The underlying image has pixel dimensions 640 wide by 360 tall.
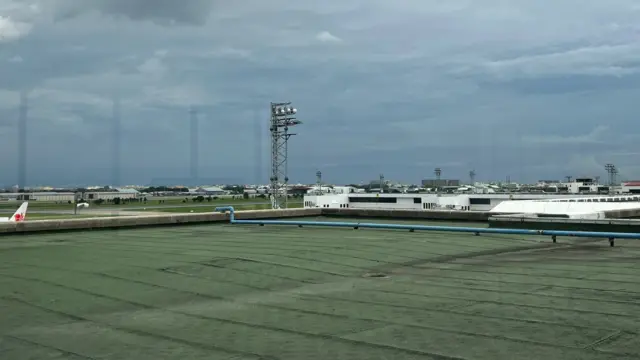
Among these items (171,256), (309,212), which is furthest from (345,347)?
(309,212)

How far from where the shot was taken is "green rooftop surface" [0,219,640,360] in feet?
17.4

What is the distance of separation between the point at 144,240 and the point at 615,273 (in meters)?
10.6

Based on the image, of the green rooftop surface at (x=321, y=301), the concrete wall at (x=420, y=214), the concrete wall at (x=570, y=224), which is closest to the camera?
the green rooftop surface at (x=321, y=301)

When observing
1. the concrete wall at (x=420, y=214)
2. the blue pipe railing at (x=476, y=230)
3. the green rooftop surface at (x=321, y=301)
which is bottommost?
the green rooftop surface at (x=321, y=301)

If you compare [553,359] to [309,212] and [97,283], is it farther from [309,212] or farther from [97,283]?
[309,212]

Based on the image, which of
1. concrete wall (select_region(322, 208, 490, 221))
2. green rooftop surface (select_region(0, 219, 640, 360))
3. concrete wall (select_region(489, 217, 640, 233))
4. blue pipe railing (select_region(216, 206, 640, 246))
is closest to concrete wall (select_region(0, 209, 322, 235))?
blue pipe railing (select_region(216, 206, 640, 246))

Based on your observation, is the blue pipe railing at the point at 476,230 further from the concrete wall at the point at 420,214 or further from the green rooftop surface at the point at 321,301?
the concrete wall at the point at 420,214

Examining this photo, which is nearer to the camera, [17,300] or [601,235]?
[17,300]

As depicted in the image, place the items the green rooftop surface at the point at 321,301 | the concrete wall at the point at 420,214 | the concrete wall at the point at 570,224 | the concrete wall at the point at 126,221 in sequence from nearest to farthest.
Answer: the green rooftop surface at the point at 321,301 < the concrete wall at the point at 570,224 < the concrete wall at the point at 126,221 < the concrete wall at the point at 420,214

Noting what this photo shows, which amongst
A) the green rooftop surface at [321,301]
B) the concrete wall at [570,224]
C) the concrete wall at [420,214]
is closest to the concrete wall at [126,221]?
the concrete wall at [420,214]

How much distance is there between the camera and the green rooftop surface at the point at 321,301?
5.31 metres

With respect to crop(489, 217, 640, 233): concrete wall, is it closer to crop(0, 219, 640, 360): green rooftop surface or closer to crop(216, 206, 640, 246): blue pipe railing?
crop(216, 206, 640, 246): blue pipe railing

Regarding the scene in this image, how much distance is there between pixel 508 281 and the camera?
8.70 meters

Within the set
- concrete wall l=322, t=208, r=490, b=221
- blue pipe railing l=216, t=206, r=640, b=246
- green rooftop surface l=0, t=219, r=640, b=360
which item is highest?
concrete wall l=322, t=208, r=490, b=221
